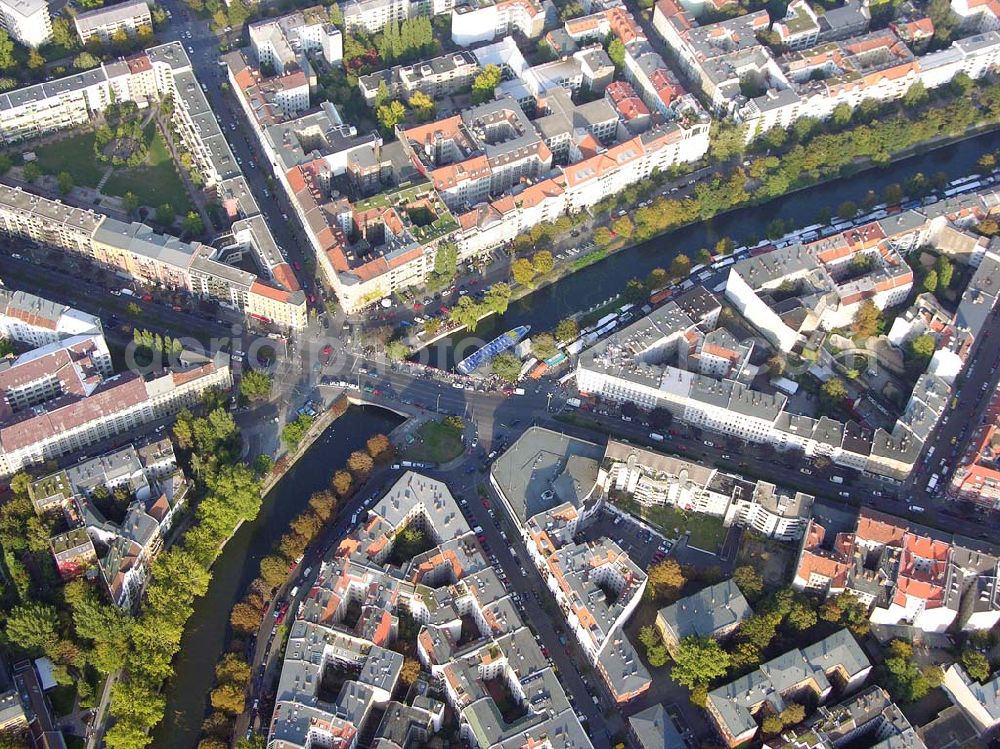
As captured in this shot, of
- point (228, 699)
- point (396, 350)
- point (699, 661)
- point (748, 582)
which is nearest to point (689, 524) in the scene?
point (748, 582)

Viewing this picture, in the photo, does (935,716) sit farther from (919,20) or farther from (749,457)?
(919,20)

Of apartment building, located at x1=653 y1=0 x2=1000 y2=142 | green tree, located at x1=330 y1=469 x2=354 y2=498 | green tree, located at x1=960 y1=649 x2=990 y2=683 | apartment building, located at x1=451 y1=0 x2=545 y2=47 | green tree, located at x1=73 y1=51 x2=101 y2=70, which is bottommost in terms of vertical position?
green tree, located at x1=960 y1=649 x2=990 y2=683

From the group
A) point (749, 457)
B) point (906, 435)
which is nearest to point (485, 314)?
point (749, 457)

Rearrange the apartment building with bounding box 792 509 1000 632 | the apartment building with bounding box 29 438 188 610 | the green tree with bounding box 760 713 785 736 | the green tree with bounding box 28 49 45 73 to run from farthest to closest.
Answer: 1. the green tree with bounding box 28 49 45 73
2. the apartment building with bounding box 29 438 188 610
3. the apartment building with bounding box 792 509 1000 632
4. the green tree with bounding box 760 713 785 736

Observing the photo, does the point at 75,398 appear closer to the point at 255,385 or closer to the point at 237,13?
the point at 255,385

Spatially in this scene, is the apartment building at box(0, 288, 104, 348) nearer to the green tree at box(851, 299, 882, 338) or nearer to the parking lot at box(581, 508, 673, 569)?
the parking lot at box(581, 508, 673, 569)

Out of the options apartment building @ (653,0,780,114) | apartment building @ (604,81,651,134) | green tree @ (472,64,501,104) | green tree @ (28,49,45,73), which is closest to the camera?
apartment building @ (604,81,651,134)

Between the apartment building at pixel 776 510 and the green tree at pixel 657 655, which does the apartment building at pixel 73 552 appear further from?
the apartment building at pixel 776 510

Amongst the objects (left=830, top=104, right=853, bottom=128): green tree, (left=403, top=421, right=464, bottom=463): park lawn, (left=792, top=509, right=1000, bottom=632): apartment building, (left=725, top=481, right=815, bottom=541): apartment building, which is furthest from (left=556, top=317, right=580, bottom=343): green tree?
(left=830, top=104, right=853, bottom=128): green tree
